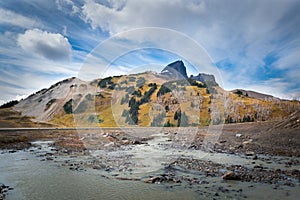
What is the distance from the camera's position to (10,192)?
12953 mm

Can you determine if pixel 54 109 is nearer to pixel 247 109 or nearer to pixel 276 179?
pixel 247 109

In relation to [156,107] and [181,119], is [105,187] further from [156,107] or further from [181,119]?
[156,107]

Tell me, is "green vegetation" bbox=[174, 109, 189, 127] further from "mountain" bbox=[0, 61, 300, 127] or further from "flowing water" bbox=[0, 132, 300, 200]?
"flowing water" bbox=[0, 132, 300, 200]

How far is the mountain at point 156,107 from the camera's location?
105438 millimetres

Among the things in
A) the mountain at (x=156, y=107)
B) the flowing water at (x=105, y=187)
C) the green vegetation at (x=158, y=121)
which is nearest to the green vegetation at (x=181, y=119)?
the mountain at (x=156, y=107)

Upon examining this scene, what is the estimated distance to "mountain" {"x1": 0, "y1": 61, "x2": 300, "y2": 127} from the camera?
105438 mm

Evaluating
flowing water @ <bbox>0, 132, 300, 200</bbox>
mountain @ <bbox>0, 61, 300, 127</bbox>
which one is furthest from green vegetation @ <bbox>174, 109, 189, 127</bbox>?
flowing water @ <bbox>0, 132, 300, 200</bbox>

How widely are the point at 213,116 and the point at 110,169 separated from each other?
10144cm

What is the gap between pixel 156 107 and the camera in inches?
5487

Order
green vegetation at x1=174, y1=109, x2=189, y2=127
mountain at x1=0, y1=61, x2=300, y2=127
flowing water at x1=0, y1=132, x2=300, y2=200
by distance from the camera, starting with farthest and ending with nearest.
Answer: mountain at x1=0, y1=61, x2=300, y2=127
green vegetation at x1=174, y1=109, x2=189, y2=127
flowing water at x1=0, y1=132, x2=300, y2=200

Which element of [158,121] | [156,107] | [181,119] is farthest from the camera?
[156,107]

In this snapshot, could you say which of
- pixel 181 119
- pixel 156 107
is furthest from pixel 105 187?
pixel 156 107

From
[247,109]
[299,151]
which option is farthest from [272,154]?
[247,109]

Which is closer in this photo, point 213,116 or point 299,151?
point 299,151
